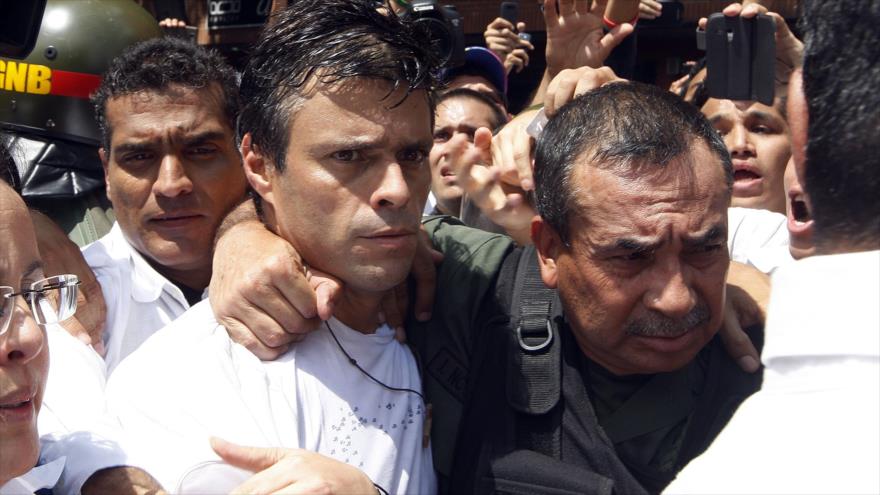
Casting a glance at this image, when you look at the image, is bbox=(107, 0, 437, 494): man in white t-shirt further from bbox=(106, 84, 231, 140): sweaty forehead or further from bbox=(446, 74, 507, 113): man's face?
bbox=(446, 74, 507, 113): man's face

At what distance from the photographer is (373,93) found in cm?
234

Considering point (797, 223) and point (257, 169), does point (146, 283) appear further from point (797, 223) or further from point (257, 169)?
point (797, 223)

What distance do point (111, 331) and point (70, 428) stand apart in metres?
0.86

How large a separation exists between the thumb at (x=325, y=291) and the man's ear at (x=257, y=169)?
0.86ft

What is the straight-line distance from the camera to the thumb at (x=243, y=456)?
6.27 ft

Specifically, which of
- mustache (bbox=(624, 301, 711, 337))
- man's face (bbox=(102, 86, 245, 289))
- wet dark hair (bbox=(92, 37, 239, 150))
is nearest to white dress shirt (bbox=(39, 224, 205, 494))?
man's face (bbox=(102, 86, 245, 289))

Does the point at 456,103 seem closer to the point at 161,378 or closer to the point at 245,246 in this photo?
the point at 245,246

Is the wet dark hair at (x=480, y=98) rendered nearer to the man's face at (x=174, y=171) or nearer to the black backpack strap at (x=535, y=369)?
the man's face at (x=174, y=171)

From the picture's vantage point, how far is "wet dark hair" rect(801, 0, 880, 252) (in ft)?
3.73

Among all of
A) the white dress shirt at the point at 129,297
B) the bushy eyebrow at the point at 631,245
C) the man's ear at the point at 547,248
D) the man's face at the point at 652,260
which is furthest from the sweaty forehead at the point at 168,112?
the bushy eyebrow at the point at 631,245

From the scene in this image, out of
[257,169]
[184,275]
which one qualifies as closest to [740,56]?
[257,169]

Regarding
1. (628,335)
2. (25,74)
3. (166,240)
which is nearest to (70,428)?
(166,240)

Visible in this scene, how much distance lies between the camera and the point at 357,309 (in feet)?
8.07

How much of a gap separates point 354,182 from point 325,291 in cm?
26
